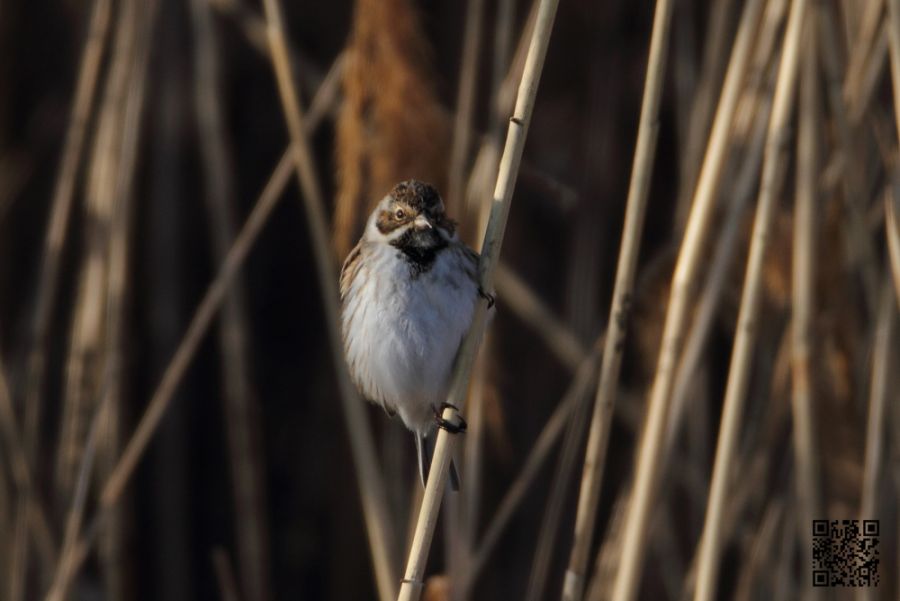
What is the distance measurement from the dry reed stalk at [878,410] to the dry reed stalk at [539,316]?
935 mm

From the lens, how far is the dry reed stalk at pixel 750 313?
95.1 inches

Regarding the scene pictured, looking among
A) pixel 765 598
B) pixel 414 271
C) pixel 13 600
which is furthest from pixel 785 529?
pixel 13 600

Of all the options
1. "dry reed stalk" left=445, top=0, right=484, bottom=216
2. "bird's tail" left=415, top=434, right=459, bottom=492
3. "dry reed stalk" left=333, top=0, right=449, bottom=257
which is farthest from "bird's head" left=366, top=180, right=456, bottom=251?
"bird's tail" left=415, top=434, right=459, bottom=492

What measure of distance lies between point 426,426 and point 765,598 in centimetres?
104

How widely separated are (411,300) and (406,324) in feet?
0.18

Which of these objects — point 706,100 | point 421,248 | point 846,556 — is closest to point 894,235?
point 706,100

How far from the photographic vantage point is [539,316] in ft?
11.7

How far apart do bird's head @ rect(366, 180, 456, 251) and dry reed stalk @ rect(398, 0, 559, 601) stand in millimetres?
435

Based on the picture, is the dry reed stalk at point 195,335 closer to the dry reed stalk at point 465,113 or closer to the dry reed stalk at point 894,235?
the dry reed stalk at point 465,113

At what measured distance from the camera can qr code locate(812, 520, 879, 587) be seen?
2.92m

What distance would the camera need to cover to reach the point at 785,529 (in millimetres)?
3055

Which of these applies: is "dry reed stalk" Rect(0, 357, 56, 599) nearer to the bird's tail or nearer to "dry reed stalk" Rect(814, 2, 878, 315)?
the bird's tail

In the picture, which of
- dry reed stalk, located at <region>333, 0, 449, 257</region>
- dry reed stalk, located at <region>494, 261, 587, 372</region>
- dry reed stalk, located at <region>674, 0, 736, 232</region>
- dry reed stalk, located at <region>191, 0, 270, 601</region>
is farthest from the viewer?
dry reed stalk, located at <region>494, 261, 587, 372</region>

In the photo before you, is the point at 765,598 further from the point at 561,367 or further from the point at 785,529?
the point at 561,367
